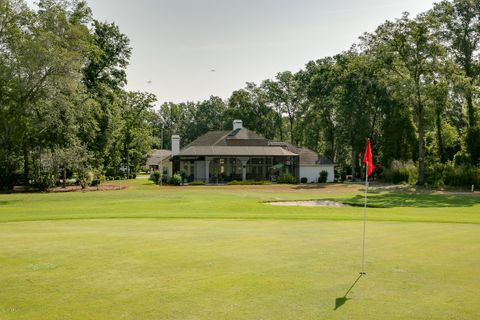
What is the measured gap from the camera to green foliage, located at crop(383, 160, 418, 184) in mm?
54250

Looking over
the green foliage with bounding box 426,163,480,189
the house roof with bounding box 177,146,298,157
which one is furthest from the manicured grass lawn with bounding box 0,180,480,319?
the house roof with bounding box 177,146,298,157

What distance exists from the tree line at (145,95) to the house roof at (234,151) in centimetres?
966

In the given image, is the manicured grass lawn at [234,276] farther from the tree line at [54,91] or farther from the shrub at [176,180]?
the shrub at [176,180]

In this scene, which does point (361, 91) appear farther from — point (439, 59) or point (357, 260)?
point (357, 260)

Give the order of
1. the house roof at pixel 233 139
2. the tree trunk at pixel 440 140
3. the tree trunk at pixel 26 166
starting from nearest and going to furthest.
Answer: the tree trunk at pixel 26 166 → the tree trunk at pixel 440 140 → the house roof at pixel 233 139

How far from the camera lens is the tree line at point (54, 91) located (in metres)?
39.1

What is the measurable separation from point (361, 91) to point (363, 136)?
6.48 metres

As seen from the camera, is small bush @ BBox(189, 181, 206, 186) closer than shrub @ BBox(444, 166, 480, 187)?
No

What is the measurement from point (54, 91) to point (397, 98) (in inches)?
1480

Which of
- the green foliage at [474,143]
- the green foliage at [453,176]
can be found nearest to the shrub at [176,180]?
the green foliage at [453,176]

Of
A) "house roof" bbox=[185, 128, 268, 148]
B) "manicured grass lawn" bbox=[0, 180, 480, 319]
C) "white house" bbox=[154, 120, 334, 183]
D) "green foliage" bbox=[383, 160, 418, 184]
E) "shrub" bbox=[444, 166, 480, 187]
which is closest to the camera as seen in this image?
"manicured grass lawn" bbox=[0, 180, 480, 319]

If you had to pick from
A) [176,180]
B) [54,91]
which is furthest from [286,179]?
[54,91]

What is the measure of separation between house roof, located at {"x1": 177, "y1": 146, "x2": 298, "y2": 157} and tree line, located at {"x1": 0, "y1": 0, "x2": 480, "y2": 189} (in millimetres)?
9656

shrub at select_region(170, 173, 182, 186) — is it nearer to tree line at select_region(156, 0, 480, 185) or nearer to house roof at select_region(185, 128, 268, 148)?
house roof at select_region(185, 128, 268, 148)
